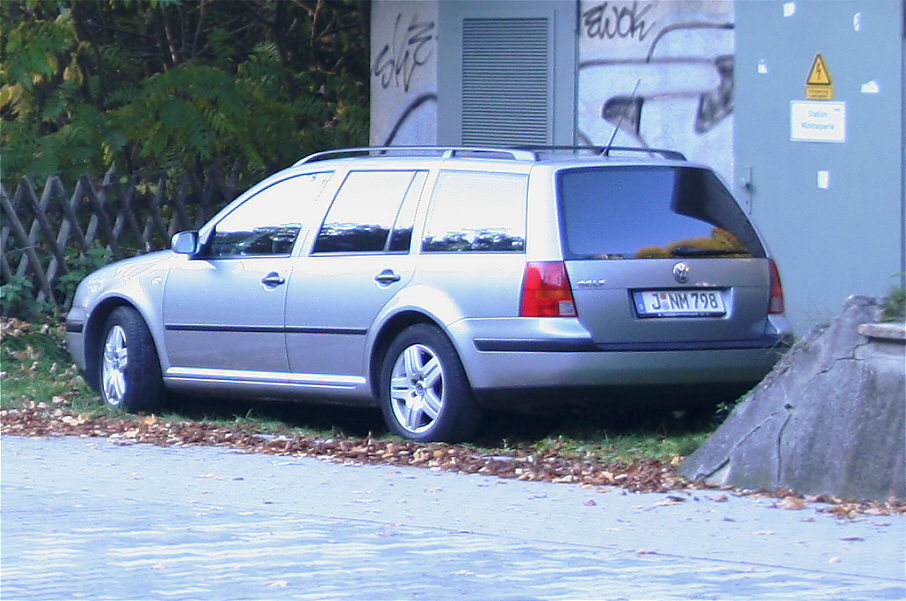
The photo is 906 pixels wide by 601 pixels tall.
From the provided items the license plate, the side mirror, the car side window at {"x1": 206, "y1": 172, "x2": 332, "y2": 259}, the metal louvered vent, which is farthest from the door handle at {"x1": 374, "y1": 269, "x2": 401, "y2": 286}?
the metal louvered vent

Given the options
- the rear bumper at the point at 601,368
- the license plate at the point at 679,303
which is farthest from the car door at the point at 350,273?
the license plate at the point at 679,303

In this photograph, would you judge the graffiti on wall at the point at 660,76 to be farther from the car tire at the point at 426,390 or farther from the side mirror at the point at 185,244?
the car tire at the point at 426,390

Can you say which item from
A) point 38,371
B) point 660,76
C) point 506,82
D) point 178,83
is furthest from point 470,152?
point 178,83

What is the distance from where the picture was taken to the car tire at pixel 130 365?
10500mm

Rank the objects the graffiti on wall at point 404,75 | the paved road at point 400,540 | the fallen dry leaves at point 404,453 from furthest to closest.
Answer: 1. the graffiti on wall at point 404,75
2. the fallen dry leaves at point 404,453
3. the paved road at point 400,540

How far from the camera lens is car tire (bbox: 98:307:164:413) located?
34.4ft

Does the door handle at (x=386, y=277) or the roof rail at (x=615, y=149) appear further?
the roof rail at (x=615, y=149)

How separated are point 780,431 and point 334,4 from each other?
1047 centimetres

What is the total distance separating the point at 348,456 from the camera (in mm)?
9078

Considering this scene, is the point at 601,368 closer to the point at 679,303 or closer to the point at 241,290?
the point at 679,303

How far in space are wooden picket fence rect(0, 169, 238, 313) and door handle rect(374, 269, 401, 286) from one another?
537 centimetres

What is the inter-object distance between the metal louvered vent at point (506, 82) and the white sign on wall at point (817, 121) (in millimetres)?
2228

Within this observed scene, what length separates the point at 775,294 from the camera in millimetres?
9180

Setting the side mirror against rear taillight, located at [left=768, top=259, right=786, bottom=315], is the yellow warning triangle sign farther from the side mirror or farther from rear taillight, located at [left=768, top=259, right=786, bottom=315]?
the side mirror
